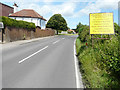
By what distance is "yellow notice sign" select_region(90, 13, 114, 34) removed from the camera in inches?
363

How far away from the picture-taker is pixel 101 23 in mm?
9469

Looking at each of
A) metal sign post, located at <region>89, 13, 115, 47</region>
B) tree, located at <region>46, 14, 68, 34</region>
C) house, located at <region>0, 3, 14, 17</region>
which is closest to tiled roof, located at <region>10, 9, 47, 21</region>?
house, located at <region>0, 3, 14, 17</region>

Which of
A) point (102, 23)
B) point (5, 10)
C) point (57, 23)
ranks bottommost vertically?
point (102, 23)

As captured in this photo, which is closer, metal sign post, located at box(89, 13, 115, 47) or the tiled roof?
metal sign post, located at box(89, 13, 115, 47)

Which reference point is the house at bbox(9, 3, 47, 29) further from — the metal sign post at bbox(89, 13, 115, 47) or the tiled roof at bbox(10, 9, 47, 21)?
the metal sign post at bbox(89, 13, 115, 47)

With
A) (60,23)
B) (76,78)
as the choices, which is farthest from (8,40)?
(60,23)

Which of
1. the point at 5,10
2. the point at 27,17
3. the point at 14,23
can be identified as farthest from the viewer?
the point at 27,17

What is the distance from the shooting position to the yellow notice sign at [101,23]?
363 inches

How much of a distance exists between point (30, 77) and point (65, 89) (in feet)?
6.10

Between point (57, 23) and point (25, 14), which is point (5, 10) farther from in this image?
point (57, 23)

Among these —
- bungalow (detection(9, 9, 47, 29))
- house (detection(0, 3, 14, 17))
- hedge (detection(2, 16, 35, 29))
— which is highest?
house (detection(0, 3, 14, 17))

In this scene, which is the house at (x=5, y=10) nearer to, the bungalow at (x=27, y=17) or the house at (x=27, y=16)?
the house at (x=27, y=16)

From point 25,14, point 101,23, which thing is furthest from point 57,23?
point 101,23

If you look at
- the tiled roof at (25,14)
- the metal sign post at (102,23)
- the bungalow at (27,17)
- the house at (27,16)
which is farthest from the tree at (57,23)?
the metal sign post at (102,23)
